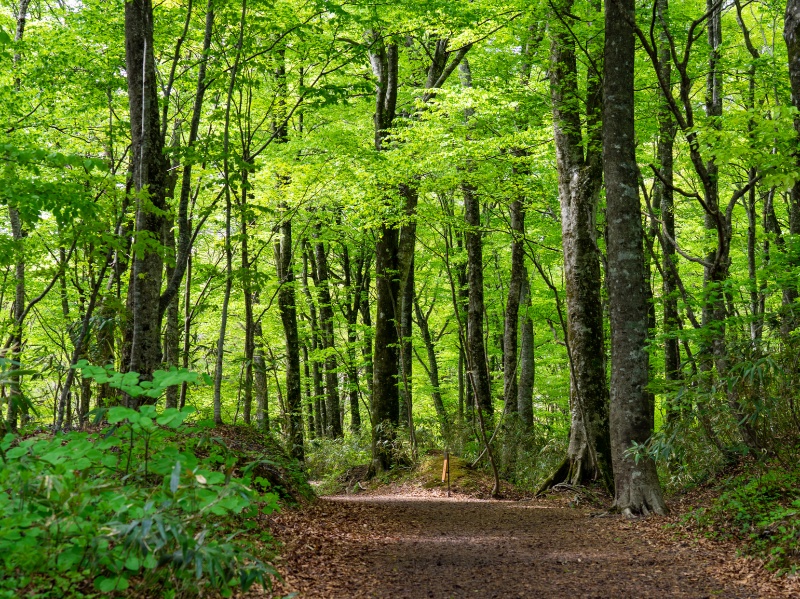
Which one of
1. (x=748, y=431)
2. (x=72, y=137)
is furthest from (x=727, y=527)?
(x=72, y=137)

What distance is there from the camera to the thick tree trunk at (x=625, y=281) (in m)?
7.12

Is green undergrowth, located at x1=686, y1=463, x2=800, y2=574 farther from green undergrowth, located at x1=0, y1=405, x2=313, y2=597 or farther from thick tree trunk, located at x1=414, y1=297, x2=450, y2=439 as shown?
thick tree trunk, located at x1=414, y1=297, x2=450, y2=439

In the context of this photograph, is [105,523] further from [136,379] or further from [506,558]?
[506,558]

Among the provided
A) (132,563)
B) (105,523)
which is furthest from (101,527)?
(132,563)

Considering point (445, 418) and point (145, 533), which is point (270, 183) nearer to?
point (445, 418)

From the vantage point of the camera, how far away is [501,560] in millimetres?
5367

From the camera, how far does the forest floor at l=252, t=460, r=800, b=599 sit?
14.4 feet

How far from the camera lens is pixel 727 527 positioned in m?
5.73

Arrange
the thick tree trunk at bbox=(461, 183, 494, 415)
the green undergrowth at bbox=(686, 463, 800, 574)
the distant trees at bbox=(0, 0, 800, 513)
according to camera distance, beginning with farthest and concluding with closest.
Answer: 1. the thick tree trunk at bbox=(461, 183, 494, 415)
2. the distant trees at bbox=(0, 0, 800, 513)
3. the green undergrowth at bbox=(686, 463, 800, 574)

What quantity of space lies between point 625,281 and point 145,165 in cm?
565

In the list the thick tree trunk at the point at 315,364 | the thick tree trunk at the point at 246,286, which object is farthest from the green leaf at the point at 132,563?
the thick tree trunk at the point at 315,364

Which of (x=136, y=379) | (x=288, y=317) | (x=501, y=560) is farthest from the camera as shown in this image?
(x=288, y=317)

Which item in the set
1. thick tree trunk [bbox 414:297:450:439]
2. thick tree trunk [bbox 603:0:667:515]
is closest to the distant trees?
thick tree trunk [bbox 603:0:667:515]

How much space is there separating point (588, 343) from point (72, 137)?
33.8 ft
